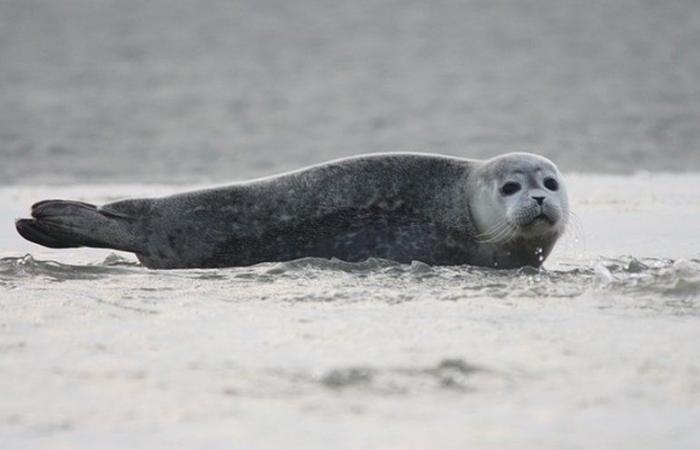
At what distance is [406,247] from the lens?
687cm

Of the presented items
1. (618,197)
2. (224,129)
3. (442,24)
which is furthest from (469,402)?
(442,24)

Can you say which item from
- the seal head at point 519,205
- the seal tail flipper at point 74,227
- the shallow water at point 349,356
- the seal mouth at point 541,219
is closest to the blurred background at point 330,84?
the seal tail flipper at point 74,227

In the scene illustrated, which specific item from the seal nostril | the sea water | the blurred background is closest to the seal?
the seal nostril

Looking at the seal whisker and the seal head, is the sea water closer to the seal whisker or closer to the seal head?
the seal head

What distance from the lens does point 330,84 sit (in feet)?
77.4

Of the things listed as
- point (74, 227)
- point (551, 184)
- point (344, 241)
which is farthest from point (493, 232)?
point (74, 227)

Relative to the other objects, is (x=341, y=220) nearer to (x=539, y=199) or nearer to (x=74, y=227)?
(x=539, y=199)

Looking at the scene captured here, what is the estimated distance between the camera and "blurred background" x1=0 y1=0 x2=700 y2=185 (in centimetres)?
1669

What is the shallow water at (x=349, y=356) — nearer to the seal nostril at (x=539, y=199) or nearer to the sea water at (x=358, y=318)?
the sea water at (x=358, y=318)

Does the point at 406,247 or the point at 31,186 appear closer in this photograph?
the point at 406,247

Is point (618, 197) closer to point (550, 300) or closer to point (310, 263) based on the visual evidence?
point (310, 263)

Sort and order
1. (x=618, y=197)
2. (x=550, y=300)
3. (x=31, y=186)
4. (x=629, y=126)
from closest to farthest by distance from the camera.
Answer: (x=550, y=300), (x=618, y=197), (x=31, y=186), (x=629, y=126)

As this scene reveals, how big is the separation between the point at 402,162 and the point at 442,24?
2276 centimetres

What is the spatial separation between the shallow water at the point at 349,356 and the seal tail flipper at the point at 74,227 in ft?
0.53
